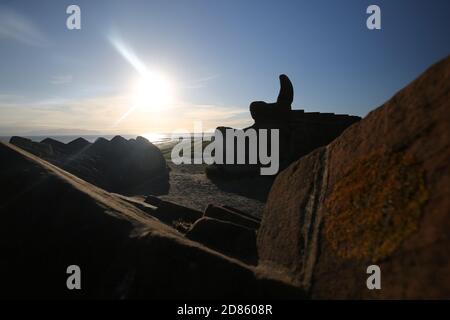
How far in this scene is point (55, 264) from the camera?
80.0 inches

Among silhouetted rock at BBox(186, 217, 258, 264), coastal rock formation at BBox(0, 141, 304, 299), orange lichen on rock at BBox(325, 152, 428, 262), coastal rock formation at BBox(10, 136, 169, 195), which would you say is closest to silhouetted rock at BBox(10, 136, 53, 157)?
coastal rock formation at BBox(10, 136, 169, 195)

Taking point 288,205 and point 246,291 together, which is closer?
point 246,291

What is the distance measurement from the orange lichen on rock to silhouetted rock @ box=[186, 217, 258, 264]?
952 mm

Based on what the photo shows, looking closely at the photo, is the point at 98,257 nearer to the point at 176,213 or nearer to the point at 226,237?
the point at 226,237

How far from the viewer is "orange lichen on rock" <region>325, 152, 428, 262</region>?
1.58m

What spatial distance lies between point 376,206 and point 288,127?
69.4 feet

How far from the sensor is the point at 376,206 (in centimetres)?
177

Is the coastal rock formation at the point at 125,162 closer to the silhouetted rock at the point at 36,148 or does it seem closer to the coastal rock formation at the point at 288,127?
the silhouetted rock at the point at 36,148

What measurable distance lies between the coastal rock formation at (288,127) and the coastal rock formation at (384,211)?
17451 millimetres

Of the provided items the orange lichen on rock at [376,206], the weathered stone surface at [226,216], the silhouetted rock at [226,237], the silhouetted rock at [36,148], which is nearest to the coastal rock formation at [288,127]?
the silhouetted rock at [36,148]
